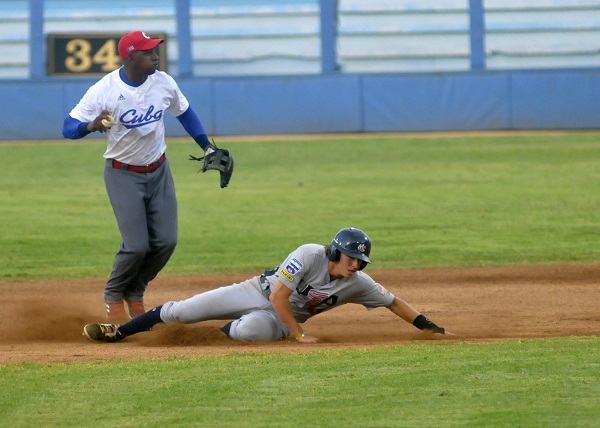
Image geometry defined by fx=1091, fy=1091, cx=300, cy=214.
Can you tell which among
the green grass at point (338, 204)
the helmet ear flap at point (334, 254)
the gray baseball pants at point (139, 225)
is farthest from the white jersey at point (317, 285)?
the green grass at point (338, 204)

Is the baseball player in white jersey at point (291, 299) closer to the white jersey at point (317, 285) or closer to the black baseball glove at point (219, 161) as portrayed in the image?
the white jersey at point (317, 285)

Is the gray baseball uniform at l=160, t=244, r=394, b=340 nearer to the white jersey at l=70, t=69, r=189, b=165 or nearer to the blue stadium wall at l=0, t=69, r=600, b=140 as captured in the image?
the white jersey at l=70, t=69, r=189, b=165

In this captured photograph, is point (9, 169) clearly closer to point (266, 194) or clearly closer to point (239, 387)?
point (266, 194)

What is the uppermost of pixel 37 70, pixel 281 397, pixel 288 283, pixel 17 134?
pixel 37 70

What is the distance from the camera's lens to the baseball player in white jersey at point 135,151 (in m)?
7.59

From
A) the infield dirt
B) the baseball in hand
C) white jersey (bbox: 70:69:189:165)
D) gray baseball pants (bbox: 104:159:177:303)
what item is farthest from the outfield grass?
white jersey (bbox: 70:69:189:165)

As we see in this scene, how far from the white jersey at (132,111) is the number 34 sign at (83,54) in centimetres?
1828

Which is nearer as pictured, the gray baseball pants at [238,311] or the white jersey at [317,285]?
the white jersey at [317,285]

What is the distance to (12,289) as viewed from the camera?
10.2 m

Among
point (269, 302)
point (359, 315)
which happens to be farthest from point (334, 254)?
point (359, 315)

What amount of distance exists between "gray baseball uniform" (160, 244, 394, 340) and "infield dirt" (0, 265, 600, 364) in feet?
0.43

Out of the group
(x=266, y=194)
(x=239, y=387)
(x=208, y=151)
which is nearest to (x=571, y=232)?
(x=266, y=194)

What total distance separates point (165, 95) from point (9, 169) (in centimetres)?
1316

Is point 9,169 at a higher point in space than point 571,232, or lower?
higher
